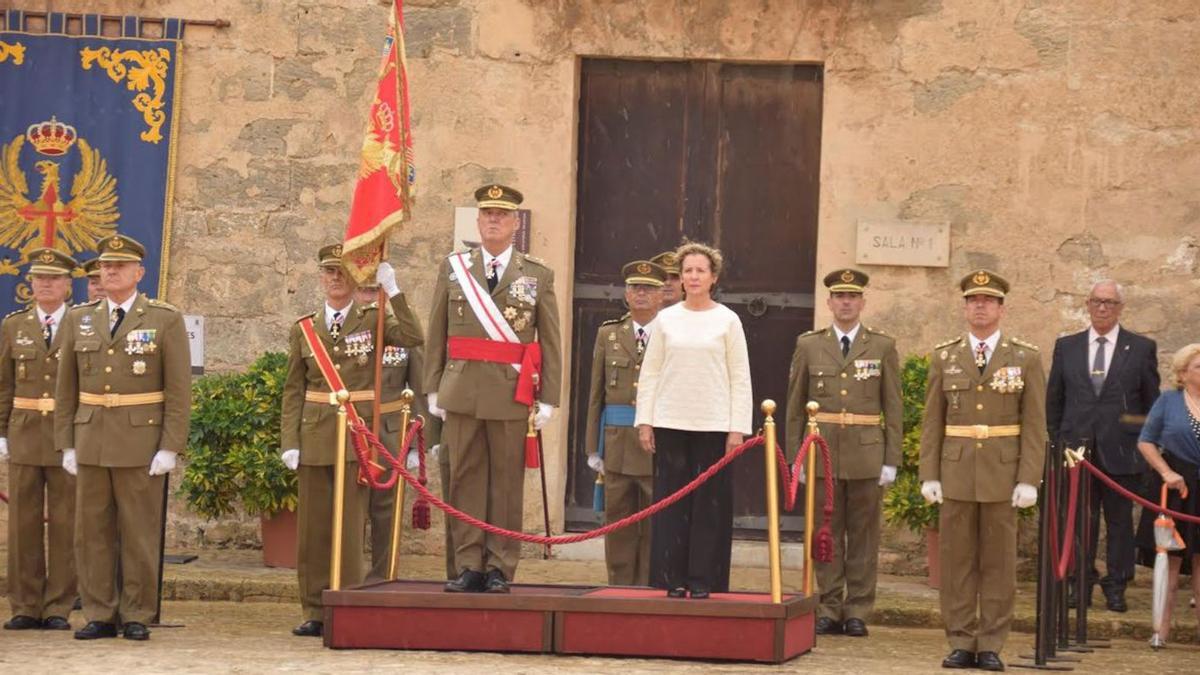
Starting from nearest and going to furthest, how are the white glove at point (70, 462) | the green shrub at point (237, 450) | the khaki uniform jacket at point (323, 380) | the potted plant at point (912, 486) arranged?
the white glove at point (70, 462) → the khaki uniform jacket at point (323, 380) → the potted plant at point (912, 486) → the green shrub at point (237, 450)

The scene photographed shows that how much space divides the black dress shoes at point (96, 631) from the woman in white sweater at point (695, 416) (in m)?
2.70

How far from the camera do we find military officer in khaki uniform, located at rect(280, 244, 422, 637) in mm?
11008

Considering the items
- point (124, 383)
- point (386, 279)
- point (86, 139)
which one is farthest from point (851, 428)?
point (86, 139)

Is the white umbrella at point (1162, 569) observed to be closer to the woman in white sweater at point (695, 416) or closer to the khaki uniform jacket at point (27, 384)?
the woman in white sweater at point (695, 416)

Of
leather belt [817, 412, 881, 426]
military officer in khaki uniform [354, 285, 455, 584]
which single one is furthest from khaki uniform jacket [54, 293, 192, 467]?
leather belt [817, 412, 881, 426]

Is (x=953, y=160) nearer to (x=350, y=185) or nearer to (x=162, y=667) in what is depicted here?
(x=350, y=185)

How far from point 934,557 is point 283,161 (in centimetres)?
482

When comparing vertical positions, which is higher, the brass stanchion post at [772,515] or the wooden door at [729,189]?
the wooden door at [729,189]

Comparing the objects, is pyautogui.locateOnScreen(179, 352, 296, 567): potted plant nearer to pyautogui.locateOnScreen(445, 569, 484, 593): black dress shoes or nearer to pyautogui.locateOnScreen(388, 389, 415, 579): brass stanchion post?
pyautogui.locateOnScreen(388, 389, 415, 579): brass stanchion post

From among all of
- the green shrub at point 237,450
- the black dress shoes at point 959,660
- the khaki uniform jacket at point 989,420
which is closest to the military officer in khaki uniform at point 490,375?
the khaki uniform jacket at point 989,420

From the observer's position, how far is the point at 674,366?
32.4 feet

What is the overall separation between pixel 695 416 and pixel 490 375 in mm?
1008

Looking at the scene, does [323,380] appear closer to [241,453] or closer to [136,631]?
[136,631]

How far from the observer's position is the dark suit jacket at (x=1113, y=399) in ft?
41.1
